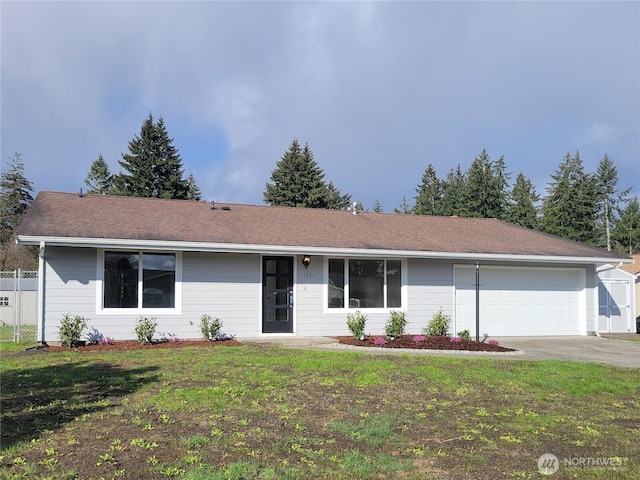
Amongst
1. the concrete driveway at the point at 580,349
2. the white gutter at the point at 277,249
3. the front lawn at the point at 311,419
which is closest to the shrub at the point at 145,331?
the white gutter at the point at 277,249

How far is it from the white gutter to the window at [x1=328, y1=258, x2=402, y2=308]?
1.87 ft

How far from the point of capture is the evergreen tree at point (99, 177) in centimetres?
4709

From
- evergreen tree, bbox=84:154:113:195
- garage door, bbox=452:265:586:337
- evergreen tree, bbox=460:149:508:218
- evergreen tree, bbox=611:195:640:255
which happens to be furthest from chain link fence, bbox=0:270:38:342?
evergreen tree, bbox=611:195:640:255

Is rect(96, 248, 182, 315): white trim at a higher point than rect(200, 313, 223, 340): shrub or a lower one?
higher

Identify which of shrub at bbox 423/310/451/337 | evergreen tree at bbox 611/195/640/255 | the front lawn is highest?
evergreen tree at bbox 611/195/640/255

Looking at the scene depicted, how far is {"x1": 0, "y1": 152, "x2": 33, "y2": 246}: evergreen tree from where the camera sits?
40.5 metres

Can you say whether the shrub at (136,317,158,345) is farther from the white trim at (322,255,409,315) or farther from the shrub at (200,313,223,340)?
the white trim at (322,255,409,315)

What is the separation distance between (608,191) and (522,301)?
140 ft

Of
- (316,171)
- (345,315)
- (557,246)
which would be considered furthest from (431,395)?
(316,171)

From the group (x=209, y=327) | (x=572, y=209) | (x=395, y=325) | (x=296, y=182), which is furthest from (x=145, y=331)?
(x=572, y=209)

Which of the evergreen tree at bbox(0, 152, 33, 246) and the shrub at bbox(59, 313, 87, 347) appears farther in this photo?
the evergreen tree at bbox(0, 152, 33, 246)

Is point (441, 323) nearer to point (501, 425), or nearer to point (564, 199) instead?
point (501, 425)

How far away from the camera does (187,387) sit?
6.91 meters

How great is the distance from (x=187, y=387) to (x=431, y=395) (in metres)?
3.15
